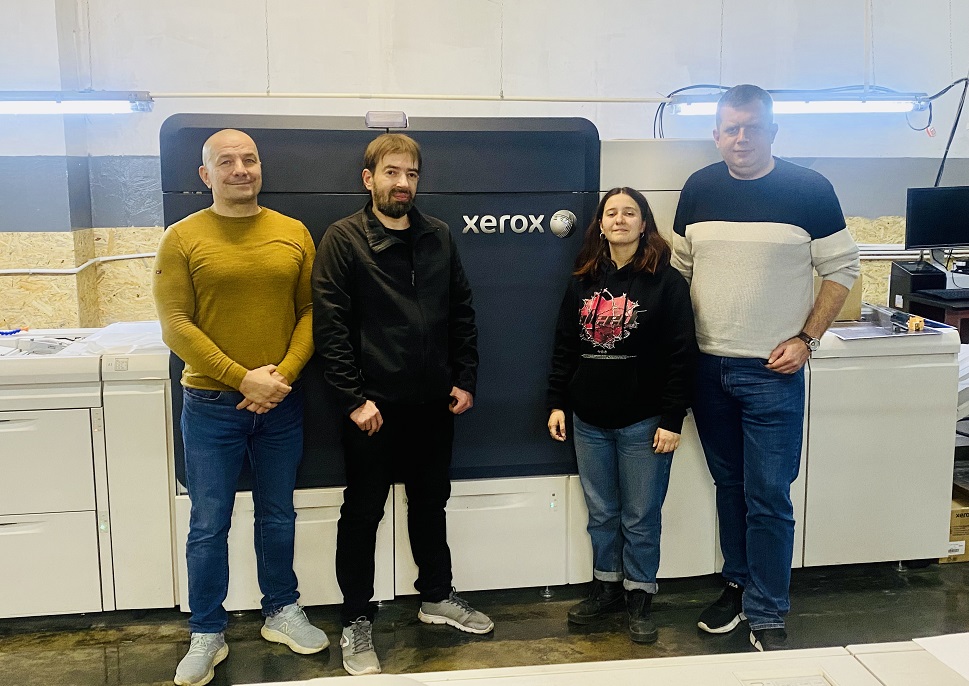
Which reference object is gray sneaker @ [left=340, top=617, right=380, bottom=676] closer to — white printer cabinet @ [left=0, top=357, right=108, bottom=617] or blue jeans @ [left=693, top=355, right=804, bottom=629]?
white printer cabinet @ [left=0, top=357, right=108, bottom=617]

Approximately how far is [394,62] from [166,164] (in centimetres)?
195

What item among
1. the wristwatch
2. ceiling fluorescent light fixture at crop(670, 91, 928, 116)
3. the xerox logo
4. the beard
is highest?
ceiling fluorescent light fixture at crop(670, 91, 928, 116)

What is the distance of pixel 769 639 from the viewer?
271 centimetres

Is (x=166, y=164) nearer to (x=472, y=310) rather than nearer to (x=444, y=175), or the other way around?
(x=444, y=175)

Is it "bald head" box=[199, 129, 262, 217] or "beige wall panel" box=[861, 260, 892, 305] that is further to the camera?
"beige wall panel" box=[861, 260, 892, 305]

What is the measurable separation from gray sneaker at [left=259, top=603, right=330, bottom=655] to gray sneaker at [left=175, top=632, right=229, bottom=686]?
157mm

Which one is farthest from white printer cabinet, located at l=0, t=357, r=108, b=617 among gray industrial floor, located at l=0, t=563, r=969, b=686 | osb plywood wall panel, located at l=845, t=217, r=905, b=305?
osb plywood wall panel, located at l=845, t=217, r=905, b=305

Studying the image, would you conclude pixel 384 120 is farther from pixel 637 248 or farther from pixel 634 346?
pixel 634 346

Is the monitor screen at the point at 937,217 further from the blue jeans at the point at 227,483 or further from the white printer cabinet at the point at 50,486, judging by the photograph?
the white printer cabinet at the point at 50,486

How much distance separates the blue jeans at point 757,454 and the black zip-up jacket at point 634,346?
112 millimetres

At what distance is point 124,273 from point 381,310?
214cm

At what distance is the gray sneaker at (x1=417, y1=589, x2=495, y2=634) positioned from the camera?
286cm

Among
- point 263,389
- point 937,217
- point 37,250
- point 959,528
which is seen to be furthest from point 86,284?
point 937,217

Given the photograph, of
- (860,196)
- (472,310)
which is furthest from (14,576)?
(860,196)
